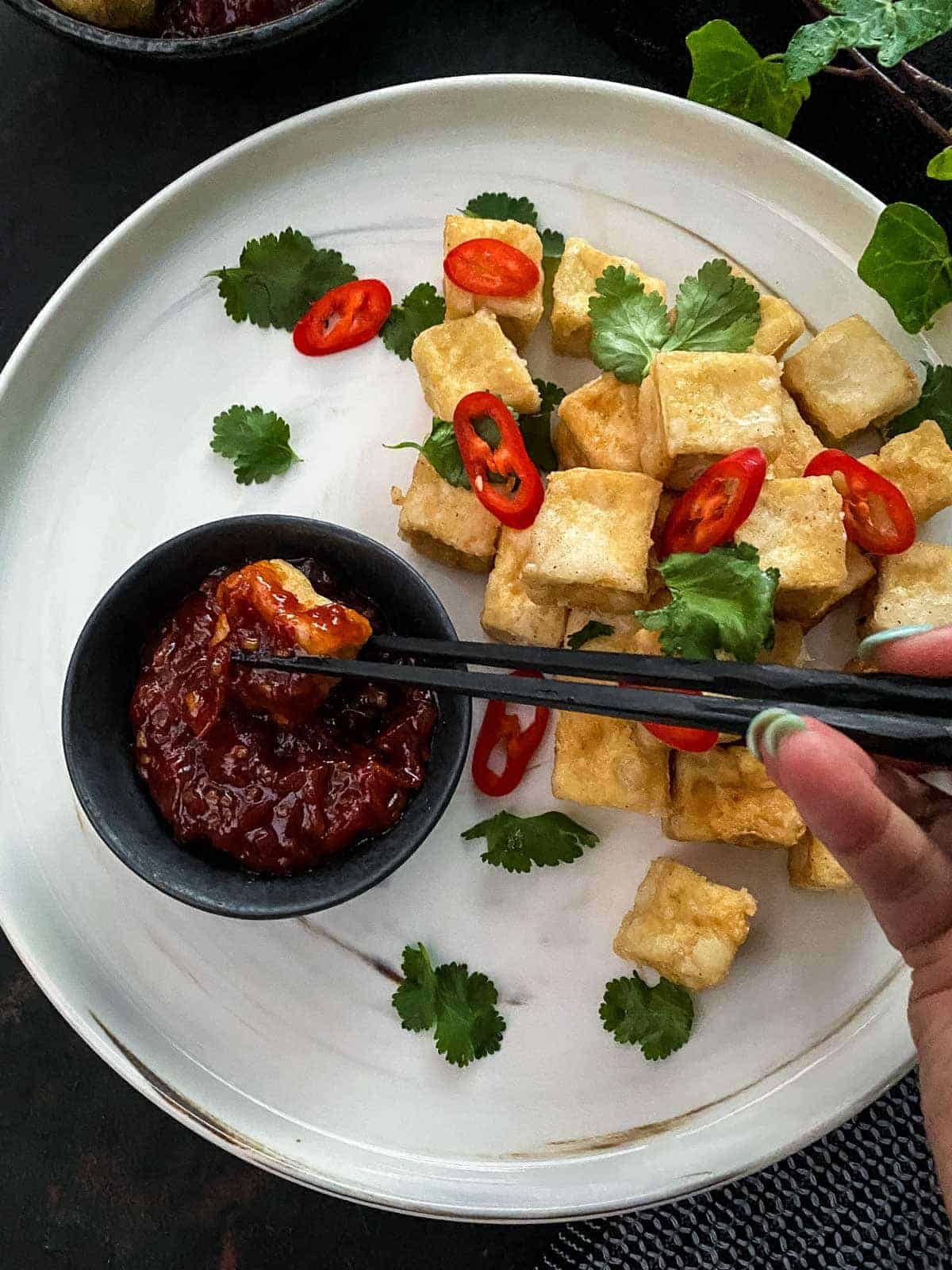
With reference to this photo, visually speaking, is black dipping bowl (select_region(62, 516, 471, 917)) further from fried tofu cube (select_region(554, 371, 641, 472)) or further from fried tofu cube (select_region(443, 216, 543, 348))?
fried tofu cube (select_region(443, 216, 543, 348))

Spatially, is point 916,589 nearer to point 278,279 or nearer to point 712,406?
point 712,406

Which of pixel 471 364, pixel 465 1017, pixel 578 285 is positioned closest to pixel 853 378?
pixel 578 285

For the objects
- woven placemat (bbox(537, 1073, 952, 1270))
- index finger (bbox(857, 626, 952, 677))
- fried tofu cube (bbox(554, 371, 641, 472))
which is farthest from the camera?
woven placemat (bbox(537, 1073, 952, 1270))

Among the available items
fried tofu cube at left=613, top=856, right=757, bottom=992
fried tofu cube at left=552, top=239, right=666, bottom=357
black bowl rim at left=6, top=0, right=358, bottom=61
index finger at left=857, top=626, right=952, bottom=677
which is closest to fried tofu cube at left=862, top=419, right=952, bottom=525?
index finger at left=857, top=626, right=952, bottom=677

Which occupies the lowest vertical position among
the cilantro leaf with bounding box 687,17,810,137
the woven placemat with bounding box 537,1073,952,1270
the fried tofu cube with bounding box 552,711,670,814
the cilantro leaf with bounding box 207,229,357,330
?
the woven placemat with bounding box 537,1073,952,1270

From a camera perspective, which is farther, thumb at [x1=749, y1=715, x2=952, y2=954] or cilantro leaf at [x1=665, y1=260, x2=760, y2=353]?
cilantro leaf at [x1=665, y1=260, x2=760, y2=353]

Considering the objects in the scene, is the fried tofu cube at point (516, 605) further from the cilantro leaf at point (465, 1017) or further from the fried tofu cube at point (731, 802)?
Result: the cilantro leaf at point (465, 1017)
